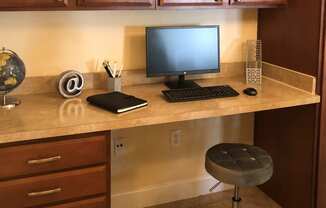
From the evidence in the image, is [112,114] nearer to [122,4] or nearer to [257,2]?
[122,4]

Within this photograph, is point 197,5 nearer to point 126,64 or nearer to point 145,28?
point 145,28

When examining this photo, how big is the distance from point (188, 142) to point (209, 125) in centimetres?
18

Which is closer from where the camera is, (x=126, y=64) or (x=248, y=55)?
(x=126, y=64)

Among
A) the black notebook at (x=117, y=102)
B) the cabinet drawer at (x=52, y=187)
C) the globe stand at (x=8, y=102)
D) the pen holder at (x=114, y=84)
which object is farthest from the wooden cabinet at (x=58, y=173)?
the pen holder at (x=114, y=84)

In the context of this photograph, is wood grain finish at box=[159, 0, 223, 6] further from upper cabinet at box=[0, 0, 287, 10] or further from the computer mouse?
the computer mouse

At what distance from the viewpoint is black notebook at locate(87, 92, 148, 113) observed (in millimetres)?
2154

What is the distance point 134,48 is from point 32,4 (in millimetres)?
731

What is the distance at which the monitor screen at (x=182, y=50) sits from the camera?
8.51 ft

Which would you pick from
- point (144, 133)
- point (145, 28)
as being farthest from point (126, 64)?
point (144, 133)

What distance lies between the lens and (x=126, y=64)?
266cm

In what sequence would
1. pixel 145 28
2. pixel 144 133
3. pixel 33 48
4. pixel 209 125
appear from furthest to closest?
pixel 209 125, pixel 144 133, pixel 145 28, pixel 33 48

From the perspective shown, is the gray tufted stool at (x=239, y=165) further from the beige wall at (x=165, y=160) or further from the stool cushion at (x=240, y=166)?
the beige wall at (x=165, y=160)

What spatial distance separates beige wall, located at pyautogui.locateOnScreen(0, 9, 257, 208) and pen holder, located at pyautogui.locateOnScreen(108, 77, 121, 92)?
15 cm

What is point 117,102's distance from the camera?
2213 millimetres
